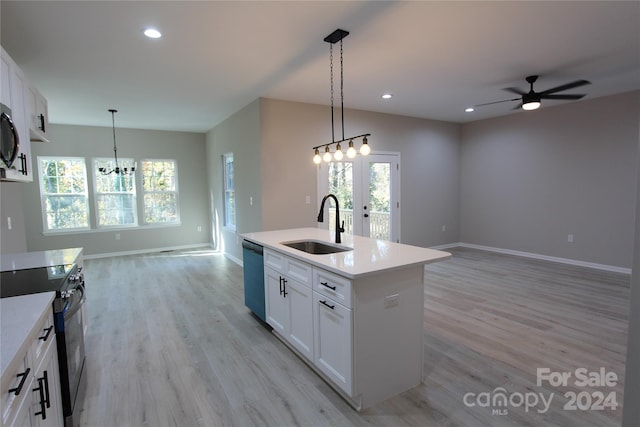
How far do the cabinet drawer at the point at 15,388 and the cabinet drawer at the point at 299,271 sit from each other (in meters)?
1.55

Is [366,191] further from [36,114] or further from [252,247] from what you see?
[36,114]

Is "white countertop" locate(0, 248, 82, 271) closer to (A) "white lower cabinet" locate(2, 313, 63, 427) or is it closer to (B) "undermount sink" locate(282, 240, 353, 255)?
(A) "white lower cabinet" locate(2, 313, 63, 427)

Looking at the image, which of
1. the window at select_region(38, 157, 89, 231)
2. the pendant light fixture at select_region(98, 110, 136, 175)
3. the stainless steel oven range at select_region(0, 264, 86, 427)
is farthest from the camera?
the window at select_region(38, 157, 89, 231)

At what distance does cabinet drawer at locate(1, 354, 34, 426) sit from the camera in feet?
3.32

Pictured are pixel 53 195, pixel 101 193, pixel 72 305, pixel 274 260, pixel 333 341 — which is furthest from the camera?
pixel 101 193

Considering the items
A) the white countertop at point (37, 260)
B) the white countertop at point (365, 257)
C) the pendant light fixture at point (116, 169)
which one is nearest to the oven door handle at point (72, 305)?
the white countertop at point (37, 260)

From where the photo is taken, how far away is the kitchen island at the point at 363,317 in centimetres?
200

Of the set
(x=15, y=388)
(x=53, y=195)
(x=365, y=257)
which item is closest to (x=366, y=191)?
(x=365, y=257)

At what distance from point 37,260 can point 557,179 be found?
23.5ft

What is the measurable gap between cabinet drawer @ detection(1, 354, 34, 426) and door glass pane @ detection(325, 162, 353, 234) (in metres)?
4.43

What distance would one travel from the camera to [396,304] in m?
2.14

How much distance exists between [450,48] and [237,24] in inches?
79.8

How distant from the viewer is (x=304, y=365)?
2.58m

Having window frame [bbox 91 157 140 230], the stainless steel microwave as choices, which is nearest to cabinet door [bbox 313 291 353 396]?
the stainless steel microwave
